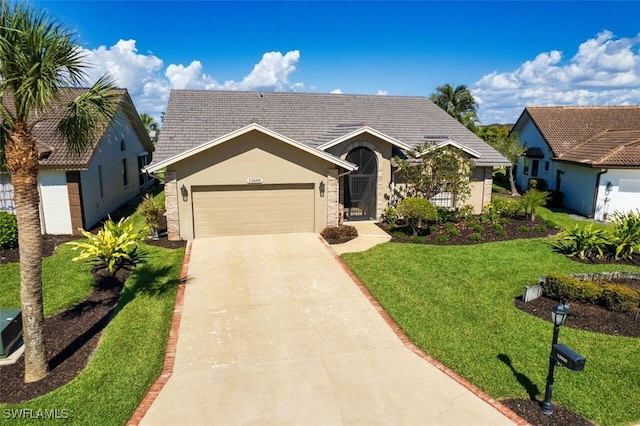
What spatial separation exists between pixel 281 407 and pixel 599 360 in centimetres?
647

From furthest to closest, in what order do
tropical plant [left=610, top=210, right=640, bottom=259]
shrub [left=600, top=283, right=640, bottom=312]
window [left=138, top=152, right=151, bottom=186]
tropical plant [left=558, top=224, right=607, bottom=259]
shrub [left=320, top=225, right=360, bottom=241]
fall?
window [left=138, top=152, right=151, bottom=186]
shrub [left=320, top=225, right=360, bottom=241]
tropical plant [left=558, top=224, right=607, bottom=259]
tropical plant [left=610, top=210, right=640, bottom=259]
shrub [left=600, top=283, right=640, bottom=312]

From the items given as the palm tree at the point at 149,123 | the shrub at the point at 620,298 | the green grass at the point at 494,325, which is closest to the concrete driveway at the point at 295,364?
the green grass at the point at 494,325

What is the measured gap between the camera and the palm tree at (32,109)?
6672 millimetres

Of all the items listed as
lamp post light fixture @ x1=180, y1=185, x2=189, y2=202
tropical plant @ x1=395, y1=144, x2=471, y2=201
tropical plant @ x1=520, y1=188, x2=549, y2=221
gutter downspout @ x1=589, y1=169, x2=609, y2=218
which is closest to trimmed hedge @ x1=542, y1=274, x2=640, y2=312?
tropical plant @ x1=395, y1=144, x2=471, y2=201

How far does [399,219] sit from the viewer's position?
62.5 ft

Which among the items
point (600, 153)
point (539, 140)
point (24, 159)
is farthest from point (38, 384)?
point (539, 140)

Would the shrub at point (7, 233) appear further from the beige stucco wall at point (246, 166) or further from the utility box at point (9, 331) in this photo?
the utility box at point (9, 331)

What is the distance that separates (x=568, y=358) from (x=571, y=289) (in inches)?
204

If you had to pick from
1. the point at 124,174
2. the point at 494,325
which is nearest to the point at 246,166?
the point at 494,325

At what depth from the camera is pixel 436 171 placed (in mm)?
18188

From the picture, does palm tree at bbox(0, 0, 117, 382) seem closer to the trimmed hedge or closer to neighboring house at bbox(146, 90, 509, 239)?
neighboring house at bbox(146, 90, 509, 239)

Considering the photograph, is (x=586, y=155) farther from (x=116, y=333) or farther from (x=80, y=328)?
(x=80, y=328)

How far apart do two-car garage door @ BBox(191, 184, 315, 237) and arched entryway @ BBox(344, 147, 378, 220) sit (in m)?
3.06

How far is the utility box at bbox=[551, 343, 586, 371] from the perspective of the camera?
21.4 feet
